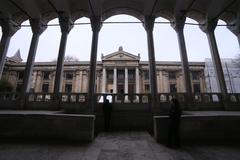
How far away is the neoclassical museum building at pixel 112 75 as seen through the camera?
2672 centimetres

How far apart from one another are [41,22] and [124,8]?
5972mm

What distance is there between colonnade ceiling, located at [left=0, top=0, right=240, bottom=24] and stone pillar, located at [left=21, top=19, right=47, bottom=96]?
19.9 inches

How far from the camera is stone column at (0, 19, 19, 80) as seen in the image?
8281 millimetres

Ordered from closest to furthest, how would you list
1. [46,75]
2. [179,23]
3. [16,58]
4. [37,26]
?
1. [179,23]
2. [37,26]
3. [46,75]
4. [16,58]

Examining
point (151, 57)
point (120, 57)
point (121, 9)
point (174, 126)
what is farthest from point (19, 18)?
point (120, 57)

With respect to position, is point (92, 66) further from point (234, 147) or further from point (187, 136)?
point (234, 147)

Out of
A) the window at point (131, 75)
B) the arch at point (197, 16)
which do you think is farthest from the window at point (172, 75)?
the arch at point (197, 16)

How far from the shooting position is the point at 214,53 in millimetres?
8086

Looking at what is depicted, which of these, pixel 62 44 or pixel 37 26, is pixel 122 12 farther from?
pixel 37 26

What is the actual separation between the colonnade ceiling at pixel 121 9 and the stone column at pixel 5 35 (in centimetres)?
41

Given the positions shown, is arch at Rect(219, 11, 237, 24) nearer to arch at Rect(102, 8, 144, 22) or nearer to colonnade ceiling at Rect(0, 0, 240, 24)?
colonnade ceiling at Rect(0, 0, 240, 24)

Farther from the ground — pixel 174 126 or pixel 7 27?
pixel 7 27

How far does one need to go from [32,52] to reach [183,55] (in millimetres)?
9489

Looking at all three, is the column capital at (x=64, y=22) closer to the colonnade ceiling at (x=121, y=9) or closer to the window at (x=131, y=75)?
the colonnade ceiling at (x=121, y=9)
